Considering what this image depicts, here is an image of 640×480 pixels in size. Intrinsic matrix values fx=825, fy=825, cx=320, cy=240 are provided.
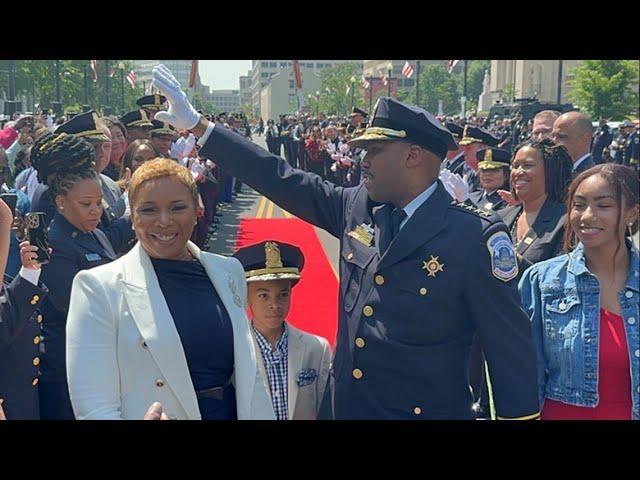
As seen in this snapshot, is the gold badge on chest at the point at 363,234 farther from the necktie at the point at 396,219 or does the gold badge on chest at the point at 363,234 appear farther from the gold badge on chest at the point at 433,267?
the gold badge on chest at the point at 433,267

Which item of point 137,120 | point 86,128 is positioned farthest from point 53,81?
point 86,128

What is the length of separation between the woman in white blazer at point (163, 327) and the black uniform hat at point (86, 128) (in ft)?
11.4

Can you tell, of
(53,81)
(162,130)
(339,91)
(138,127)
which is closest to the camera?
(162,130)

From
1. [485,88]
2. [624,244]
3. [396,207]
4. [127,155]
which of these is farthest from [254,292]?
[485,88]

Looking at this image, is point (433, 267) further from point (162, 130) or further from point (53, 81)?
point (53, 81)

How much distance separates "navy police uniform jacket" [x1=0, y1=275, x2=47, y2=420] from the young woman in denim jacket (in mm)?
2218

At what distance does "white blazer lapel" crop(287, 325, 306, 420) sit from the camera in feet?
12.3

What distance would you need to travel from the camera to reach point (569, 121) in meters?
7.42

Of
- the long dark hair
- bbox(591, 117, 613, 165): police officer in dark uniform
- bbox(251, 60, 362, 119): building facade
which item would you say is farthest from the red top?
bbox(251, 60, 362, 119): building facade

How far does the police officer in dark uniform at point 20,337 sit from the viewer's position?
141 inches

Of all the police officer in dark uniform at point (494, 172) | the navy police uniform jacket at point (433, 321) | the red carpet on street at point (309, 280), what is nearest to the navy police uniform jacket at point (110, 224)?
the navy police uniform jacket at point (433, 321)

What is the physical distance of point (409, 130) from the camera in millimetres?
3336

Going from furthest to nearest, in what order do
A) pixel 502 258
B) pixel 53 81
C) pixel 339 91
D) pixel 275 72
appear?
1. pixel 275 72
2. pixel 339 91
3. pixel 53 81
4. pixel 502 258

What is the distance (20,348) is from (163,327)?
4.33 feet
